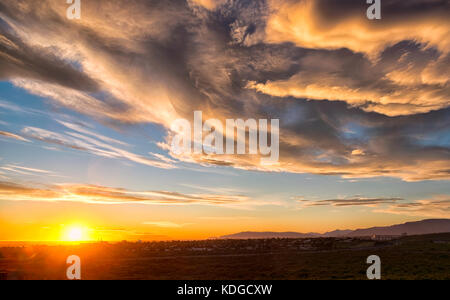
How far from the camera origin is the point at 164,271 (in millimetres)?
36969

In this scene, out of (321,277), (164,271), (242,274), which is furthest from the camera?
(164,271)
